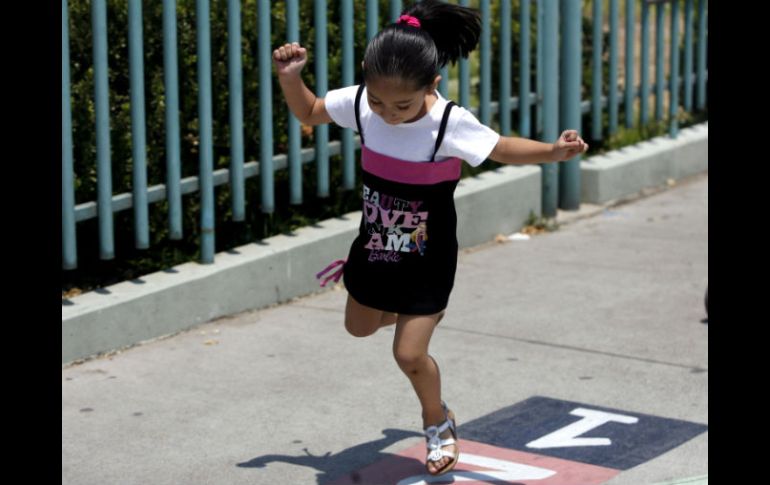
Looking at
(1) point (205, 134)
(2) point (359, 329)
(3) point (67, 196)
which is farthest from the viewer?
(1) point (205, 134)

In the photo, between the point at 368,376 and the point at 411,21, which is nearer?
the point at 411,21

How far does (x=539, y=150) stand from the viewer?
464 cm

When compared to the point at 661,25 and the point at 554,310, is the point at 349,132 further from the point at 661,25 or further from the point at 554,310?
the point at 661,25

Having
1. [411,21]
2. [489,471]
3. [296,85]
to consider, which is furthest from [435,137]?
[489,471]

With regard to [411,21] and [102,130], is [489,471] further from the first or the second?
[102,130]

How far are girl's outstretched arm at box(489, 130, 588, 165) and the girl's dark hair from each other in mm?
326

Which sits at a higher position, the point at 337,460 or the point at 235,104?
the point at 235,104

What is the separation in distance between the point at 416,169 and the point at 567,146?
19.3 inches

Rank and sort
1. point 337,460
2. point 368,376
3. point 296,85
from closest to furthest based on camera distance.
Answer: point 296,85
point 337,460
point 368,376

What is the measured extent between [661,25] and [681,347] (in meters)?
3.84

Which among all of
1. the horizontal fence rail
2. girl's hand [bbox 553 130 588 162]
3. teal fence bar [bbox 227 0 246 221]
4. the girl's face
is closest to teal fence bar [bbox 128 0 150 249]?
the horizontal fence rail

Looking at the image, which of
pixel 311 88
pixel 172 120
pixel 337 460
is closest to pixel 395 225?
pixel 337 460

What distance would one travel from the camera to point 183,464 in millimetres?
5133

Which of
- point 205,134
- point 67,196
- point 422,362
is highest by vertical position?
point 205,134
